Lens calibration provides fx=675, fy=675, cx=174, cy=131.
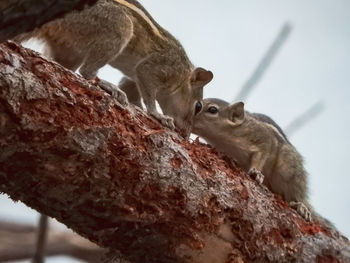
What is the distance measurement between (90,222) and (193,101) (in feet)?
8.18

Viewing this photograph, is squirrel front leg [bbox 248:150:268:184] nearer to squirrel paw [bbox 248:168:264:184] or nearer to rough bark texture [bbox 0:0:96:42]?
squirrel paw [bbox 248:168:264:184]

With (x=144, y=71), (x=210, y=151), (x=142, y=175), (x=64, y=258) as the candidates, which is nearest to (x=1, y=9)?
(x=142, y=175)

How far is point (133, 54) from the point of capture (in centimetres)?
495

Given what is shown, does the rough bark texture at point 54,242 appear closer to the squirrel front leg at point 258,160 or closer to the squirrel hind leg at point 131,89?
the squirrel hind leg at point 131,89

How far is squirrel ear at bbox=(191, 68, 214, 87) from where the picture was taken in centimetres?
543

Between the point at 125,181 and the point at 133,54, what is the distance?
203 cm

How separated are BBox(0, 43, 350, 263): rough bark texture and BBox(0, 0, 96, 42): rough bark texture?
3.75 feet

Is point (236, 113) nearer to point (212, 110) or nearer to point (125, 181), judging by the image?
point (212, 110)

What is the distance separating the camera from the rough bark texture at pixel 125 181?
276 cm

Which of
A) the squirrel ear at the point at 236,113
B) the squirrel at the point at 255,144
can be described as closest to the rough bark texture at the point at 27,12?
the squirrel at the point at 255,144

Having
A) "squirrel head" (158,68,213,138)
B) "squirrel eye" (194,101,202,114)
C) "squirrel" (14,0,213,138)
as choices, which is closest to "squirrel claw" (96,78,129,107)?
"squirrel" (14,0,213,138)

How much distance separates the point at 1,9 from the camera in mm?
1442

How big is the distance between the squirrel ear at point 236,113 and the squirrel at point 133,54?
295 mm

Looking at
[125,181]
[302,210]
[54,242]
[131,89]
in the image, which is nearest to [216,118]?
[131,89]
